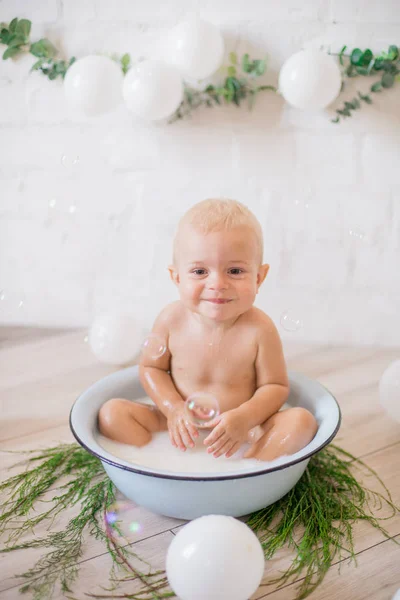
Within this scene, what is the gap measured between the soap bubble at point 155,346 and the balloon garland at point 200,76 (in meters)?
0.66

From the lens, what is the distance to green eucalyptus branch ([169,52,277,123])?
1.70 meters

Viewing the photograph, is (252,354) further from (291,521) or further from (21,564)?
(21,564)

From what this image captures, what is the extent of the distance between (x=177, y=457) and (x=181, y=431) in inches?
2.2

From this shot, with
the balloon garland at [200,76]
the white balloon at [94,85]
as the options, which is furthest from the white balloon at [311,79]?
the white balloon at [94,85]

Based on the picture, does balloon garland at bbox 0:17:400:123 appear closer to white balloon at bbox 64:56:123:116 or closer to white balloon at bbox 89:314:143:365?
white balloon at bbox 64:56:123:116

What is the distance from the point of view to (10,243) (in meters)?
1.99

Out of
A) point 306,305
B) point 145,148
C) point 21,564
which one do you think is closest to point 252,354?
point 21,564

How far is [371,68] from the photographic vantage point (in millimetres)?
1665

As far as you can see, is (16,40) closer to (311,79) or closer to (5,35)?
(5,35)

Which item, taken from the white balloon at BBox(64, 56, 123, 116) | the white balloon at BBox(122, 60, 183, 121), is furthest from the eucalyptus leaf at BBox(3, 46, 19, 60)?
the white balloon at BBox(122, 60, 183, 121)

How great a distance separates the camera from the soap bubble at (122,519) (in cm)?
107

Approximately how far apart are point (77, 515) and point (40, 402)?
0.47m

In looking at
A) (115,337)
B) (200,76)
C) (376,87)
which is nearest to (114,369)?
(115,337)

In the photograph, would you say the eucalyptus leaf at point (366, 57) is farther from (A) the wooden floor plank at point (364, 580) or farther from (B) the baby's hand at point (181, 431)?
(A) the wooden floor plank at point (364, 580)
